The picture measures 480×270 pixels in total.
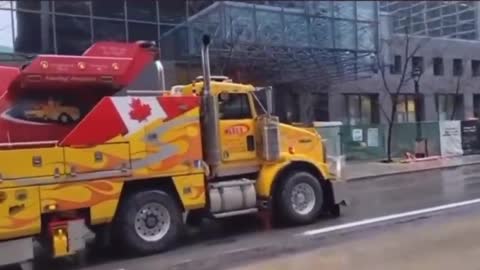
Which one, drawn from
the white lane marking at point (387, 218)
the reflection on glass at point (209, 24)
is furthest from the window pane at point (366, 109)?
the white lane marking at point (387, 218)

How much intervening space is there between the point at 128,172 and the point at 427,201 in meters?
6.51

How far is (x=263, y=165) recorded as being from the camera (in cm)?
1070

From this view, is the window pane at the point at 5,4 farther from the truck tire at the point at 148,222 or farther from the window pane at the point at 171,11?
the truck tire at the point at 148,222

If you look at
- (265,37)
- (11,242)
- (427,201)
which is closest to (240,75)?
(265,37)

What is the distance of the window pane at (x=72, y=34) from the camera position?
75.5 feet

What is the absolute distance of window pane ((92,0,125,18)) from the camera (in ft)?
78.1

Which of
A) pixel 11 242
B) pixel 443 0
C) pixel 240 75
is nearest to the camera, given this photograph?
pixel 11 242

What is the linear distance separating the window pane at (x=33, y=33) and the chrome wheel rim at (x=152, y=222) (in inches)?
562

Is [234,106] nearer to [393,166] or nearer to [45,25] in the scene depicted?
[45,25]

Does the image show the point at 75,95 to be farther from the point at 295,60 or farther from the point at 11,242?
the point at 295,60

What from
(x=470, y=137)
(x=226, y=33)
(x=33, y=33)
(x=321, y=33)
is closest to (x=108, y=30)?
(x=33, y=33)

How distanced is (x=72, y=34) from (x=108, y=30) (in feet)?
4.52

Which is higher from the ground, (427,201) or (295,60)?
(295,60)

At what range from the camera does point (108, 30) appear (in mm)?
23953
